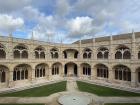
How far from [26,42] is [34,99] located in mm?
15686

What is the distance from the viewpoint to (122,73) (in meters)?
33.3

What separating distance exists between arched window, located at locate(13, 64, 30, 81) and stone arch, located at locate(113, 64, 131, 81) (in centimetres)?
2179

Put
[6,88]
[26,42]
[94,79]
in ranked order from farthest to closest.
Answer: [94,79] < [26,42] < [6,88]

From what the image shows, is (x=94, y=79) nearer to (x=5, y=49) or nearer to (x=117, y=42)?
(x=117, y=42)

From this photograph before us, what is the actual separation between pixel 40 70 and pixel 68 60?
9204 millimetres

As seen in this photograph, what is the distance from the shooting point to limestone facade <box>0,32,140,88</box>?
30141 millimetres

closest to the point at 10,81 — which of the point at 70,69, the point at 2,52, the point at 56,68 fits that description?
the point at 2,52

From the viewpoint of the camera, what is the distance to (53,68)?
4047cm

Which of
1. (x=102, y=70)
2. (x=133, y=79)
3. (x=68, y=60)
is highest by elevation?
(x=68, y=60)

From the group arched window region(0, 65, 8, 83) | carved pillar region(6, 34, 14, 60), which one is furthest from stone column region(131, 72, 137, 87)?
arched window region(0, 65, 8, 83)

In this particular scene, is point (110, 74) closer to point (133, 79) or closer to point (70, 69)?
point (133, 79)

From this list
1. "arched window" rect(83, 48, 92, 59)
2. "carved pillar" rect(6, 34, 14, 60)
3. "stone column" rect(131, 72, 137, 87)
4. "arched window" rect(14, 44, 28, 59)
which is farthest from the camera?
"arched window" rect(83, 48, 92, 59)

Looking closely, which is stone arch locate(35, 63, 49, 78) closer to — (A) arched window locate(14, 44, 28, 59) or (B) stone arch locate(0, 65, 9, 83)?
(A) arched window locate(14, 44, 28, 59)

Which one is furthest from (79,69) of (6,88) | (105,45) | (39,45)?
(6,88)
